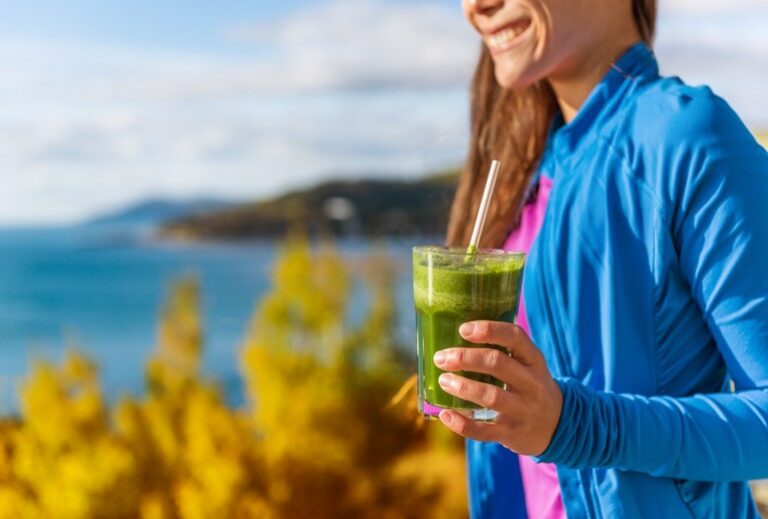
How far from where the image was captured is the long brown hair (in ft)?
4.67

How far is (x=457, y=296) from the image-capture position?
3.24 ft

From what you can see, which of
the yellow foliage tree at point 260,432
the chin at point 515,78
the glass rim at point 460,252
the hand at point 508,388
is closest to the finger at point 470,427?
the hand at point 508,388

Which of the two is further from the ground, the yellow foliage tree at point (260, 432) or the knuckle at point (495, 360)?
the knuckle at point (495, 360)

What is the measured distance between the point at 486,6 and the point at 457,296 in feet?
1.57

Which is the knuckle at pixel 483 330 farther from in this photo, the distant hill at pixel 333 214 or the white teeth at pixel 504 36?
the distant hill at pixel 333 214

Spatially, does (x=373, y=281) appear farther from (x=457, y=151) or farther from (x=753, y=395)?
(x=753, y=395)

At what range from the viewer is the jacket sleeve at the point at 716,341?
Result: 973 millimetres

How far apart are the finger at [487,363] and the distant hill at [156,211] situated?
2307 mm

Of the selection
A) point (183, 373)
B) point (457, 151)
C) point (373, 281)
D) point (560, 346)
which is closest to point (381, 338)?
point (373, 281)

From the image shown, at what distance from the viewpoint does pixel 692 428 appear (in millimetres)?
997

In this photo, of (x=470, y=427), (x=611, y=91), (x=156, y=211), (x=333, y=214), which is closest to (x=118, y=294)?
(x=156, y=211)

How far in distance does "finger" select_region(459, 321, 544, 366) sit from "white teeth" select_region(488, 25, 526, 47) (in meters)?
0.52

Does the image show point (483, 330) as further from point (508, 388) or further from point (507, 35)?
point (507, 35)

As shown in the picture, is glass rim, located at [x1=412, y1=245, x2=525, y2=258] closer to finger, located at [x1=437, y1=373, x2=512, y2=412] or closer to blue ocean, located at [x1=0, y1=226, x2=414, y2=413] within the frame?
finger, located at [x1=437, y1=373, x2=512, y2=412]
